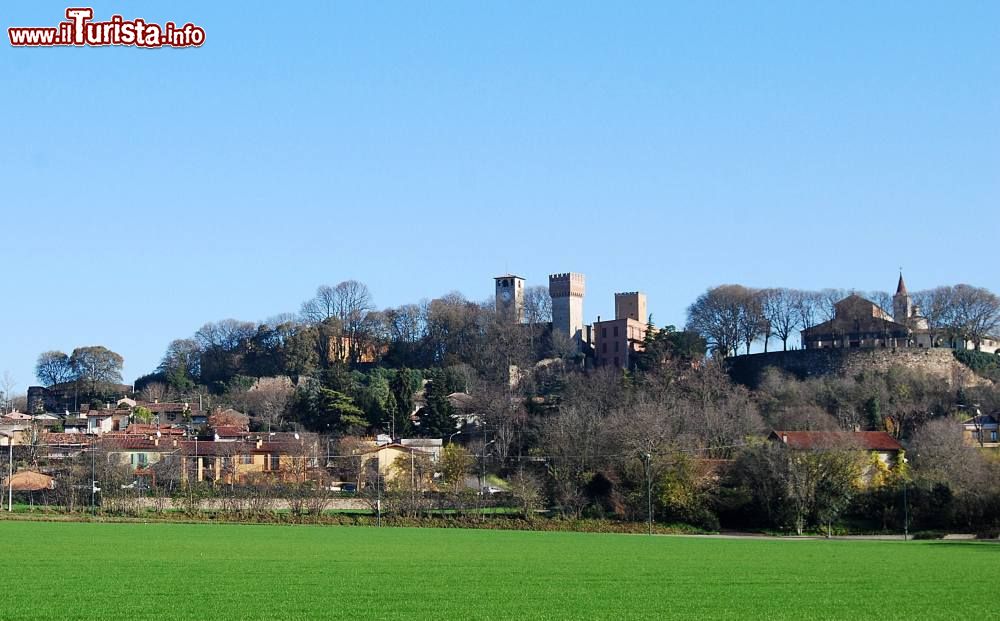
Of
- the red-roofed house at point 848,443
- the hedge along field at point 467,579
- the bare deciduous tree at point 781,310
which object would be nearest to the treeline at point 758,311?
the bare deciduous tree at point 781,310

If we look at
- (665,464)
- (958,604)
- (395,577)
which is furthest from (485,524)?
(958,604)

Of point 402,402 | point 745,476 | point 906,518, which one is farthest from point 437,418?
point 906,518

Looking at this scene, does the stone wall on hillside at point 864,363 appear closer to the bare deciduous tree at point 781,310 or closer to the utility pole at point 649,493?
the bare deciduous tree at point 781,310

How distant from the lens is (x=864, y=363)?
9419 centimetres

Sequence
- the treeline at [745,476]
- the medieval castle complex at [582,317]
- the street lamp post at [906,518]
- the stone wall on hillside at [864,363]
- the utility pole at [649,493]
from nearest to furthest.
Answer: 1. the street lamp post at [906,518]
2. the utility pole at [649,493]
3. the treeline at [745,476]
4. the stone wall on hillside at [864,363]
5. the medieval castle complex at [582,317]

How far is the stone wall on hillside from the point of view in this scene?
9257 cm

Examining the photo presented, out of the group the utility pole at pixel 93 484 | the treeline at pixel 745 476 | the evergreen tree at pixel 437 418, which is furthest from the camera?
the evergreen tree at pixel 437 418

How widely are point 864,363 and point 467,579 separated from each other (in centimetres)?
7726

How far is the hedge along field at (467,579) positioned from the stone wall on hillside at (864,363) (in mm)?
57904

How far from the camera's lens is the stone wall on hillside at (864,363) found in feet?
304

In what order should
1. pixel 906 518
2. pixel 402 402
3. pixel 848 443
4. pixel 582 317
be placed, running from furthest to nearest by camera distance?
pixel 582 317, pixel 402 402, pixel 848 443, pixel 906 518

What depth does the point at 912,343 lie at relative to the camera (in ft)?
320

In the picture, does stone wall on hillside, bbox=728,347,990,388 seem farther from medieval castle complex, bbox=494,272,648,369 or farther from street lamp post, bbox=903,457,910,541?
street lamp post, bbox=903,457,910,541

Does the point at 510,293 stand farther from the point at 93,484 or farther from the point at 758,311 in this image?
the point at 93,484
